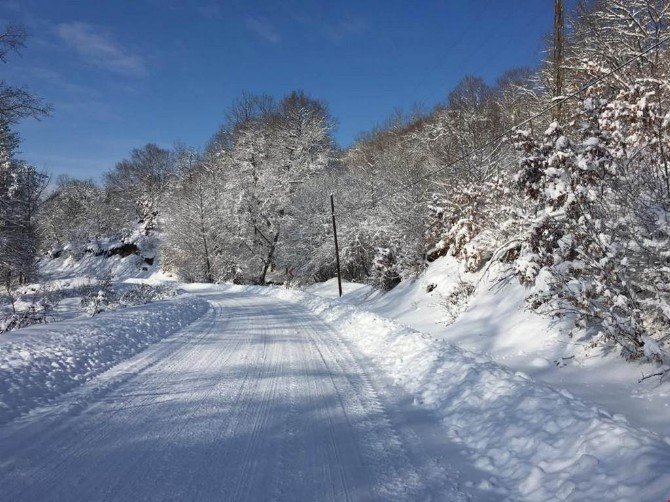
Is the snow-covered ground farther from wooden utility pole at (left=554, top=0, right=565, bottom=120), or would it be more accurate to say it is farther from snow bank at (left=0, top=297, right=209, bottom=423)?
snow bank at (left=0, top=297, right=209, bottom=423)

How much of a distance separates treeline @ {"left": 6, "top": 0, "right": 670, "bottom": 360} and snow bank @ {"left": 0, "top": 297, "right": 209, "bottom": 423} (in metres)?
8.25

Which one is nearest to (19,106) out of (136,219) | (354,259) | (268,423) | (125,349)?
(125,349)

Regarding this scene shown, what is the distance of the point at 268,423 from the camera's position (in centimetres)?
503

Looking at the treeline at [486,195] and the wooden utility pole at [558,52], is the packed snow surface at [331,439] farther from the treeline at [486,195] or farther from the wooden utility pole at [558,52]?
the wooden utility pole at [558,52]

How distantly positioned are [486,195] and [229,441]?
12.6 metres

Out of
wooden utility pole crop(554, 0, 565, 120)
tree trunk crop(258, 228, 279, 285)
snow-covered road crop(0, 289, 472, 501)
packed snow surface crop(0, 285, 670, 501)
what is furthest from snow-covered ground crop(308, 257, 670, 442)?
tree trunk crop(258, 228, 279, 285)

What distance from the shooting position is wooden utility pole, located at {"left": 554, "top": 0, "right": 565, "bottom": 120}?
11352 mm

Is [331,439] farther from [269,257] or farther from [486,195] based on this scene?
[269,257]

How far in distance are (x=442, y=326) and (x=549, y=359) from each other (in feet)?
17.1

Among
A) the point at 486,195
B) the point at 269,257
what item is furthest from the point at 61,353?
the point at 269,257

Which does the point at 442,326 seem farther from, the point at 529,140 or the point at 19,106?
the point at 19,106

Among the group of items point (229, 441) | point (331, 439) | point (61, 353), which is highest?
point (61, 353)

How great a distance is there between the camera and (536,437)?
13.1ft

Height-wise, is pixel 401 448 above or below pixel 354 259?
below
